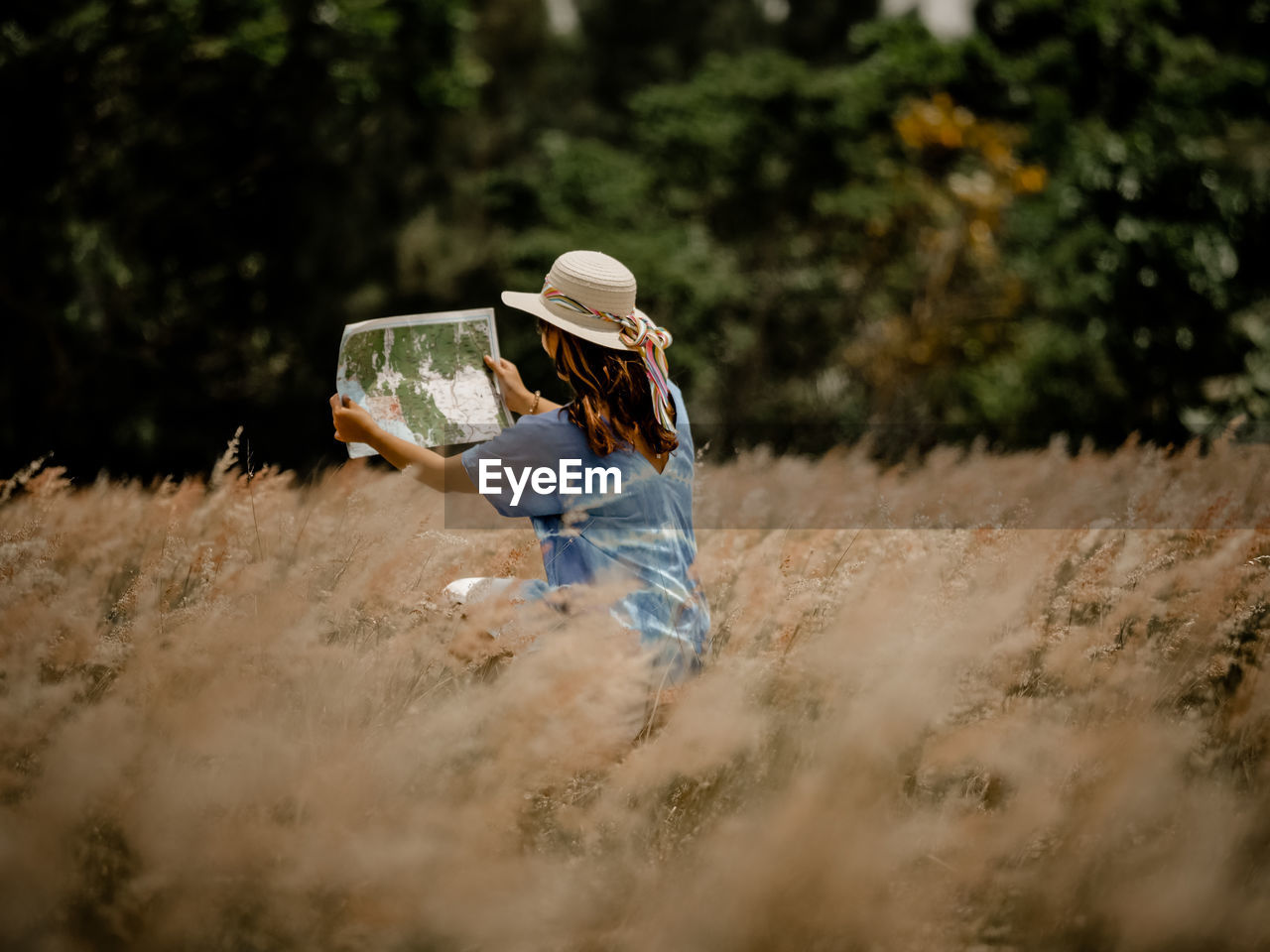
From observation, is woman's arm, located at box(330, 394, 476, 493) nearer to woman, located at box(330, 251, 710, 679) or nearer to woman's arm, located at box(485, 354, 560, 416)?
woman, located at box(330, 251, 710, 679)

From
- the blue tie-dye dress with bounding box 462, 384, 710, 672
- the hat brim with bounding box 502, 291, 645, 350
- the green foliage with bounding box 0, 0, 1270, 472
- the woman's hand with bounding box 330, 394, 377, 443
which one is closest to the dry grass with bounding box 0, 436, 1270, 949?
the blue tie-dye dress with bounding box 462, 384, 710, 672

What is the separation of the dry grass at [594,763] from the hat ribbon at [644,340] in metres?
0.54

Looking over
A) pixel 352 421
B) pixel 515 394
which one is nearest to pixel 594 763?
pixel 352 421

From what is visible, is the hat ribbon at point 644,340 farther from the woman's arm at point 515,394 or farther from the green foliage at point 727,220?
the green foliage at point 727,220

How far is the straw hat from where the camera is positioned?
2.24 meters

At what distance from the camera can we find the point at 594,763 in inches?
71.9

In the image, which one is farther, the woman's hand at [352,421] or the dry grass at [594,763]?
the woman's hand at [352,421]

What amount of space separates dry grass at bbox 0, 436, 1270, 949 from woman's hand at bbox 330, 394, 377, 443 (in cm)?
29

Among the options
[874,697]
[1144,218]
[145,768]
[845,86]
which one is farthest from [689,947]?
[845,86]

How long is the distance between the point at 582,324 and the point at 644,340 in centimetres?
15

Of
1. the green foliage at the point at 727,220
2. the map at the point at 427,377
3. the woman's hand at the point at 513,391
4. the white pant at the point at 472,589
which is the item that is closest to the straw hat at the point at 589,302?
the map at the point at 427,377

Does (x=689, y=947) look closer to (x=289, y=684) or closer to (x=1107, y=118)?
(x=289, y=684)

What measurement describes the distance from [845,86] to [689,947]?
12628mm

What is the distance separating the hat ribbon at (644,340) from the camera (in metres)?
2.26
